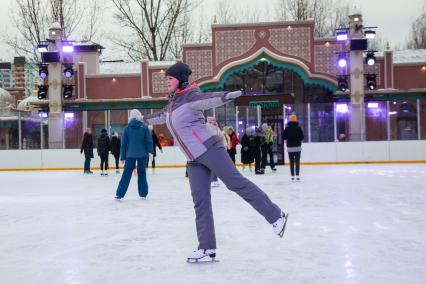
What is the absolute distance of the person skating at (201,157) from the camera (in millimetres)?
3785

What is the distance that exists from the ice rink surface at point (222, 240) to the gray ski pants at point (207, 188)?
264mm

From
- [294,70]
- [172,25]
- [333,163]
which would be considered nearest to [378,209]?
[333,163]

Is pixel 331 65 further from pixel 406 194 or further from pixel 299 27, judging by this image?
pixel 406 194

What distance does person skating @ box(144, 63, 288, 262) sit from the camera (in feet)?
12.4

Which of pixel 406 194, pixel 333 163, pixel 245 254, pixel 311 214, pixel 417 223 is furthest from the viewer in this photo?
pixel 333 163

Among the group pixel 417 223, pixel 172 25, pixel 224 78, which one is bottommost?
pixel 417 223

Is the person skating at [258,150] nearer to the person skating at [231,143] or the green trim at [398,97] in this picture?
the person skating at [231,143]

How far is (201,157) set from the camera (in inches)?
150

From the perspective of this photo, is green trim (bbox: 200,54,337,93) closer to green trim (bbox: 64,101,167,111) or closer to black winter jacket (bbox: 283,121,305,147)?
green trim (bbox: 64,101,167,111)

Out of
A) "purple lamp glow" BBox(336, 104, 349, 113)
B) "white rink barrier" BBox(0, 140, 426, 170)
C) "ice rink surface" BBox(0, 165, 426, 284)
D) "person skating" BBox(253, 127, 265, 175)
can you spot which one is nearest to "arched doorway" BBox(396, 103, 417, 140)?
"white rink barrier" BBox(0, 140, 426, 170)

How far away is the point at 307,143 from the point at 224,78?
5055 mm

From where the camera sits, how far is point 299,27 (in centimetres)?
2255

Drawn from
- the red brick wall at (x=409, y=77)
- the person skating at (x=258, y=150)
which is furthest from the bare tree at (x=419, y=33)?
the person skating at (x=258, y=150)

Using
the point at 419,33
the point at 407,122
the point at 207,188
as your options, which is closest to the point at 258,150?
the point at 407,122
